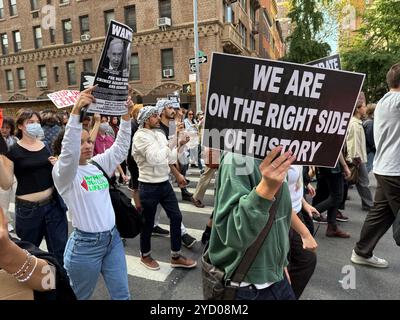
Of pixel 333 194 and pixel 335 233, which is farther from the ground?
pixel 333 194

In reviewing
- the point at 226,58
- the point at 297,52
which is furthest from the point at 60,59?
the point at 226,58

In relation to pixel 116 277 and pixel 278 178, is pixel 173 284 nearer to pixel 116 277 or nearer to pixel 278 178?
pixel 116 277

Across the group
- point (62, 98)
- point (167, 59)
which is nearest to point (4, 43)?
point (167, 59)

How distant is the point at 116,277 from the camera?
2578 mm

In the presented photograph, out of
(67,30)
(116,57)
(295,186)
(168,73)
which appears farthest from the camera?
(67,30)

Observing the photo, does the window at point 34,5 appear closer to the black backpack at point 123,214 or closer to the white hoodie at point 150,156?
the white hoodie at point 150,156

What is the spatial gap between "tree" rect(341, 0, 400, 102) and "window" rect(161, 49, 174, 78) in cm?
1083

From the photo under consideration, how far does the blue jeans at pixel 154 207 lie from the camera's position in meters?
3.95

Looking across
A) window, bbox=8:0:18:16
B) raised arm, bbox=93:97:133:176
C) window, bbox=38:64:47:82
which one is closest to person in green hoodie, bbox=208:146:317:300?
raised arm, bbox=93:97:133:176

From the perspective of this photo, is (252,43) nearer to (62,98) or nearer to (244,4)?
(244,4)

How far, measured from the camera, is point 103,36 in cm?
2439

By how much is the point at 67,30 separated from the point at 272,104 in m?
29.1

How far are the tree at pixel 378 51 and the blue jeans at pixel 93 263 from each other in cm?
1834

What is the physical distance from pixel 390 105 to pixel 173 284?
9.75 ft
